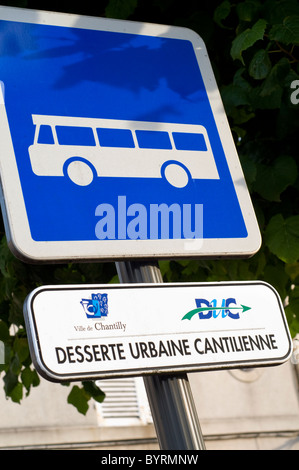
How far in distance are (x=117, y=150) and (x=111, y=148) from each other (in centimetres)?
1

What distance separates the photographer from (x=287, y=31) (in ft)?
9.17

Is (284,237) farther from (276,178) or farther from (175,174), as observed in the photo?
(175,174)

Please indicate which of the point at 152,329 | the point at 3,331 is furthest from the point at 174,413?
the point at 3,331

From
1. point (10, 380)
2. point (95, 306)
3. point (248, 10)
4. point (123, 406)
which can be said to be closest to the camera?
point (95, 306)

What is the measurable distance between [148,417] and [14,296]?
9.45 metres

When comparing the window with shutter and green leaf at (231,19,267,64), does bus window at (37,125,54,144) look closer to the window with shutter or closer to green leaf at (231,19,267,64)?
green leaf at (231,19,267,64)

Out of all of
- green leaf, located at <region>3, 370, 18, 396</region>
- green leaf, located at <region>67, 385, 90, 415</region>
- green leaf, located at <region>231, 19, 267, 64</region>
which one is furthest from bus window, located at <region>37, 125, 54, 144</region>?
green leaf, located at <region>67, 385, 90, 415</region>

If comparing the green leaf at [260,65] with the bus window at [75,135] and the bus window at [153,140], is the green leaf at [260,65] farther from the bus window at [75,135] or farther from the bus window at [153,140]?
the bus window at [75,135]

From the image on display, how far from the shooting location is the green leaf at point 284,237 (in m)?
3.29

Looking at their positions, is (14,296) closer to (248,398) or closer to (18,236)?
(18,236)

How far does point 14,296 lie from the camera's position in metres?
3.86

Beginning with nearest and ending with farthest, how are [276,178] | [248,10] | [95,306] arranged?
[95,306], [248,10], [276,178]

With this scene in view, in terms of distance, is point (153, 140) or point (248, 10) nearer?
point (153, 140)

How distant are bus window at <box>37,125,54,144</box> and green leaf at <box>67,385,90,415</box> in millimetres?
2949
